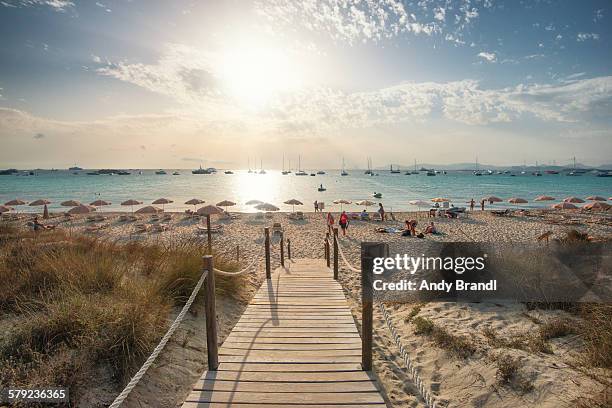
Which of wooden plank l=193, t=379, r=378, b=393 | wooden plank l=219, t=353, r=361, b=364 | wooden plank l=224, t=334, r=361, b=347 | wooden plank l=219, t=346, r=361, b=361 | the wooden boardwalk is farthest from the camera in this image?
wooden plank l=224, t=334, r=361, b=347

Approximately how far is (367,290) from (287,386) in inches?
57.5

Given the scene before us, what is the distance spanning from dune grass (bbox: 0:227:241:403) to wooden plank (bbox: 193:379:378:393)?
3.13 ft

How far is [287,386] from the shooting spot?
134 inches

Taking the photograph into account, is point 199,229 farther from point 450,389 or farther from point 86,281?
point 450,389

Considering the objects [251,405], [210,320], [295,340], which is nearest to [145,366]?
[210,320]

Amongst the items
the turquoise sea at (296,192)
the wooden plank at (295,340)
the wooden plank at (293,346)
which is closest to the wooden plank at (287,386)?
the wooden plank at (293,346)

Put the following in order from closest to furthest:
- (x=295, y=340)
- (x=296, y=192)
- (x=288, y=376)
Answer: (x=288, y=376)
(x=295, y=340)
(x=296, y=192)

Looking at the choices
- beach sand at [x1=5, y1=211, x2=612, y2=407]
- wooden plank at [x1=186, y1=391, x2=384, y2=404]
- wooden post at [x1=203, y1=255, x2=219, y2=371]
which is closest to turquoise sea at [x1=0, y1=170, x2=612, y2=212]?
beach sand at [x1=5, y1=211, x2=612, y2=407]

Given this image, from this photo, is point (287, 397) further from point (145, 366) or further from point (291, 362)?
point (145, 366)

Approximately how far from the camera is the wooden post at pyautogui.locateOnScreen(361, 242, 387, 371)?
3535 mm

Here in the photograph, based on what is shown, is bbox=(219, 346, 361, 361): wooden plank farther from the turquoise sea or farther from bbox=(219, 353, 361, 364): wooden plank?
the turquoise sea

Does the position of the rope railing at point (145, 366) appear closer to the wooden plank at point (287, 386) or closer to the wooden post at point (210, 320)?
the wooden post at point (210, 320)

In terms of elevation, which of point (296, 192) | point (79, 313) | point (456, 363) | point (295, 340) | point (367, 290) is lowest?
point (296, 192)

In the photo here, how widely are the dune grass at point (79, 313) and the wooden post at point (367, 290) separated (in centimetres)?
275
